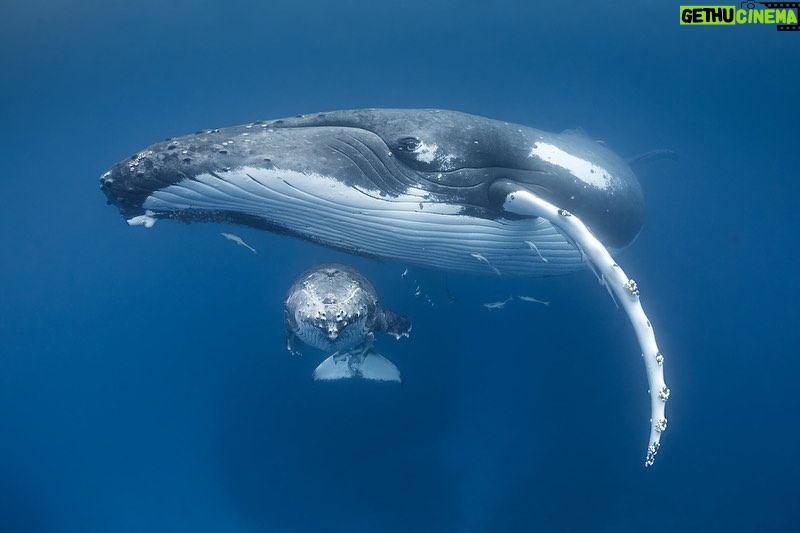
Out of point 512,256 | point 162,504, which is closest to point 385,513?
point 162,504

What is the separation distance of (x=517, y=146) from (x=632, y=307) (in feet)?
8.82

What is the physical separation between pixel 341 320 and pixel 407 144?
240cm

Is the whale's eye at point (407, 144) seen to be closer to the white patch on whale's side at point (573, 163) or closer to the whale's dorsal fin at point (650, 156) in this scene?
the white patch on whale's side at point (573, 163)

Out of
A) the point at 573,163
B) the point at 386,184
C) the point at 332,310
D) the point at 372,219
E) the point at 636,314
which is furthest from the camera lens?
the point at 573,163

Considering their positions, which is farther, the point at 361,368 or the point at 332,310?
the point at 361,368

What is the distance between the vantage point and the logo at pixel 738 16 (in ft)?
50.4

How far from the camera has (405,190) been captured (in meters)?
6.91

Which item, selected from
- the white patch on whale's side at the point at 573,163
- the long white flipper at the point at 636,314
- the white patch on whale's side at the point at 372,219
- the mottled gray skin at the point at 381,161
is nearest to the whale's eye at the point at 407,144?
the mottled gray skin at the point at 381,161

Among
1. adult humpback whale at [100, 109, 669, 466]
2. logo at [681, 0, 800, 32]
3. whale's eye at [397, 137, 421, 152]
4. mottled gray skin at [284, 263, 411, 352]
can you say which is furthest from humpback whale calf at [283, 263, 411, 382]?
logo at [681, 0, 800, 32]

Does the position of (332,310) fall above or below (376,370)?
above

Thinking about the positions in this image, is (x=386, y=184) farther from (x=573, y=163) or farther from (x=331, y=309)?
(x=573, y=163)

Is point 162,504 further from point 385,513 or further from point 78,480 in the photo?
point 385,513

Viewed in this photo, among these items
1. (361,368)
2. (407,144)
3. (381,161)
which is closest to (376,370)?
(361,368)

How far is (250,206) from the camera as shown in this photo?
21.1 feet
